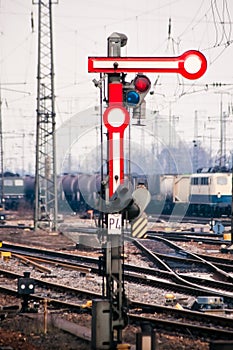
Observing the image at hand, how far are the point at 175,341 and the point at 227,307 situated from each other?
11.5ft

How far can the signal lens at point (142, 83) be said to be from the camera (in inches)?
431

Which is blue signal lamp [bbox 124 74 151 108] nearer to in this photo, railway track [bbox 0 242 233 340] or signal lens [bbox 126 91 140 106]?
signal lens [bbox 126 91 140 106]

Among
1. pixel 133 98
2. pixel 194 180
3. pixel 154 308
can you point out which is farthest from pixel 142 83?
pixel 194 180

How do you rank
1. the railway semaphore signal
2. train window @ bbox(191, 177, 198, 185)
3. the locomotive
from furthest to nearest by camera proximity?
train window @ bbox(191, 177, 198, 185) → the locomotive → the railway semaphore signal

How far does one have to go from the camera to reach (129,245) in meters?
30.5

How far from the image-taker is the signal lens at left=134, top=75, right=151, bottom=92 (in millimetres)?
10957

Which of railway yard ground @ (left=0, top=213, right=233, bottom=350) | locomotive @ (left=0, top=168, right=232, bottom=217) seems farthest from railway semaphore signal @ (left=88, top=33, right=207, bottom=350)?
locomotive @ (left=0, top=168, right=232, bottom=217)

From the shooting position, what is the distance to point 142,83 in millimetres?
10992

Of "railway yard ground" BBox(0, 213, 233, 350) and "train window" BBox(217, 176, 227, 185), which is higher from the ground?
"train window" BBox(217, 176, 227, 185)

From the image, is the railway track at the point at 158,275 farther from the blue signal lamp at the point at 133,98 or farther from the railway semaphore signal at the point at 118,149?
the blue signal lamp at the point at 133,98

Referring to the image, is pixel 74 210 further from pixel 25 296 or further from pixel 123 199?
pixel 123 199

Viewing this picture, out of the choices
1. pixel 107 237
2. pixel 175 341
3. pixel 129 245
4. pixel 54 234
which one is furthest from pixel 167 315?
pixel 54 234

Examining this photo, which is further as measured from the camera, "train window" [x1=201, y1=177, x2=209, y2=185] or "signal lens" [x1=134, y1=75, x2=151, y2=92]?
"train window" [x1=201, y1=177, x2=209, y2=185]

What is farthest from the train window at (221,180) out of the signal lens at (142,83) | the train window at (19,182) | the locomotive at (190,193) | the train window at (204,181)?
the signal lens at (142,83)
